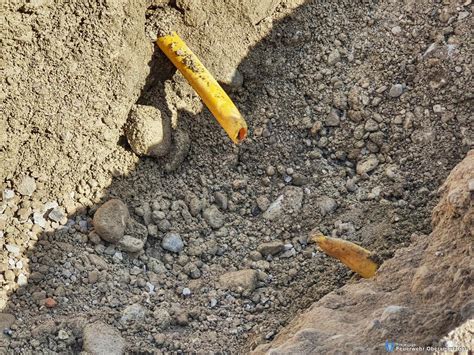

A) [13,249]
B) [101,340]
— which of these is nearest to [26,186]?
[13,249]

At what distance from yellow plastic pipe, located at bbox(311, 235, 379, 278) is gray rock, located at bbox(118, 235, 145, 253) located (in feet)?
3.18

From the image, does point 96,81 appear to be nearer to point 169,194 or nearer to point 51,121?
point 51,121

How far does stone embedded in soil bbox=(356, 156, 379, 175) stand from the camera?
4.44 metres

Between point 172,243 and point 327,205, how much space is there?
2.96 feet

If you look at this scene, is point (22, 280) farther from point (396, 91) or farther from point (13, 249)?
point (396, 91)

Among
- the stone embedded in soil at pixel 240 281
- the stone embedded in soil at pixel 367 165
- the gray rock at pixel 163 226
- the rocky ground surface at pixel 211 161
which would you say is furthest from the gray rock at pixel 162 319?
the stone embedded in soil at pixel 367 165

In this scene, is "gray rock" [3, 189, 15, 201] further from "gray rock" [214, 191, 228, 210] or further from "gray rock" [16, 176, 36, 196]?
"gray rock" [214, 191, 228, 210]

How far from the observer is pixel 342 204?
4.33 m

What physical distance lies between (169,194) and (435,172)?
1.51m

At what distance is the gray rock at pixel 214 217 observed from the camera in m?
4.36

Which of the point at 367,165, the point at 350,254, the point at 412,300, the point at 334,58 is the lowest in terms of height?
the point at 367,165

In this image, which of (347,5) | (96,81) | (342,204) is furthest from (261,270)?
(347,5)

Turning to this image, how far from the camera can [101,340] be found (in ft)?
11.8

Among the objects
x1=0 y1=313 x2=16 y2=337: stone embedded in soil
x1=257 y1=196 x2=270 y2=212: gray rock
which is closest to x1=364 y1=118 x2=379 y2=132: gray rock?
x1=257 y1=196 x2=270 y2=212: gray rock
